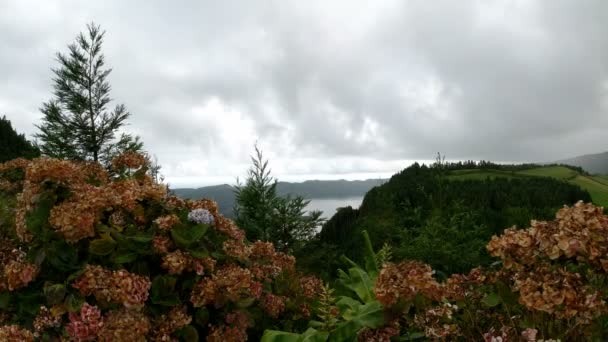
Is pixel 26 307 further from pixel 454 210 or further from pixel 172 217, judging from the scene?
pixel 454 210

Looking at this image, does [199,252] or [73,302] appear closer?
[73,302]

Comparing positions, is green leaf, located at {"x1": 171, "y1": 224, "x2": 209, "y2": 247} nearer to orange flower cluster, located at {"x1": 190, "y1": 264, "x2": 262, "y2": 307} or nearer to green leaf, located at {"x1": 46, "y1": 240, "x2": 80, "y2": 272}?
orange flower cluster, located at {"x1": 190, "y1": 264, "x2": 262, "y2": 307}

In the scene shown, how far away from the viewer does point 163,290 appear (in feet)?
11.2

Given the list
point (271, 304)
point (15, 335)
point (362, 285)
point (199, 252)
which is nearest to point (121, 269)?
point (199, 252)

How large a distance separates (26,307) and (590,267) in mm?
3832

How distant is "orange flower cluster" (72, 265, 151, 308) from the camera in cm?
310

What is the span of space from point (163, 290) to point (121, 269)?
33 centimetres

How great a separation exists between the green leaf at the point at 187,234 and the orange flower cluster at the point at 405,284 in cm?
137

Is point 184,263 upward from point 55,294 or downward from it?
upward

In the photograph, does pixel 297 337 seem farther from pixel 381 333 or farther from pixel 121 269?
pixel 121 269

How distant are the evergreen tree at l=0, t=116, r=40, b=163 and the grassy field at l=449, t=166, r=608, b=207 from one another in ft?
53.5

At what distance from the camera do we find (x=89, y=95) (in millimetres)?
24578

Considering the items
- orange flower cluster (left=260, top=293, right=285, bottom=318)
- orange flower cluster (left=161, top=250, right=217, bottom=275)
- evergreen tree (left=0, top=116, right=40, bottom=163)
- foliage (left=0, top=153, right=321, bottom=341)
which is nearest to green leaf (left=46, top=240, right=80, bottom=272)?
foliage (left=0, top=153, right=321, bottom=341)

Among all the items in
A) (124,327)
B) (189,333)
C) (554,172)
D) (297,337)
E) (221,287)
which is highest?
(554,172)
